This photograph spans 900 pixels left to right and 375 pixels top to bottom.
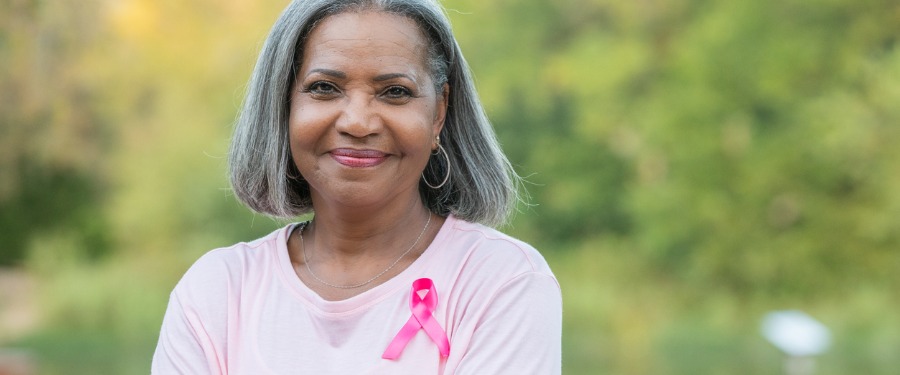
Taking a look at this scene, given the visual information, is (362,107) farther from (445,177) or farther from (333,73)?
(445,177)

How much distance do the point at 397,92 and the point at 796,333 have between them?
369 inches

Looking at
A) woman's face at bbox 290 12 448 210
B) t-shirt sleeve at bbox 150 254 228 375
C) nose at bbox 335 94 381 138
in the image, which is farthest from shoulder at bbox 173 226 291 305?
nose at bbox 335 94 381 138

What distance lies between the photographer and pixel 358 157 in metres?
1.74

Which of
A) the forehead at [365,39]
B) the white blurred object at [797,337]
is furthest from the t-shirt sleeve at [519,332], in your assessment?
the white blurred object at [797,337]

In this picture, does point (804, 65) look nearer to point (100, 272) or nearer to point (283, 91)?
point (100, 272)

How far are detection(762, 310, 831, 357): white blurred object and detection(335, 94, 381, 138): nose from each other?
363 inches

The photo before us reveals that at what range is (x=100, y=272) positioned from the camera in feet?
38.8

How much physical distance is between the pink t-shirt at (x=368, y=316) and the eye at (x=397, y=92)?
22 centimetres

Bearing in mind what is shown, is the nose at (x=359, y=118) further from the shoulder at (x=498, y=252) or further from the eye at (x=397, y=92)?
the shoulder at (x=498, y=252)

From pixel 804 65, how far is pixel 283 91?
10469 millimetres

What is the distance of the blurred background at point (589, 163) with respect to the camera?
11461mm

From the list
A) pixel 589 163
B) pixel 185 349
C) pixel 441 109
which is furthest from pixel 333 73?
pixel 589 163

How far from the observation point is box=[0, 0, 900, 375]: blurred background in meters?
11.5

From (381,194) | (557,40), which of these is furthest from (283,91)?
(557,40)
